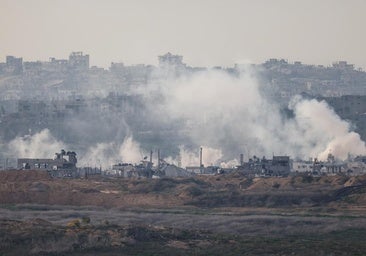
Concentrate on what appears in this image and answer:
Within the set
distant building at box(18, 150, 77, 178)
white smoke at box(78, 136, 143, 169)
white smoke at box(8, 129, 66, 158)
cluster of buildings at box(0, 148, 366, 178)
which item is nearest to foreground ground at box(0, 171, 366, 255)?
distant building at box(18, 150, 77, 178)

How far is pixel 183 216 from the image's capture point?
90.1 metres

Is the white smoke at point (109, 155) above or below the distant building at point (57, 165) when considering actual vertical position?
above

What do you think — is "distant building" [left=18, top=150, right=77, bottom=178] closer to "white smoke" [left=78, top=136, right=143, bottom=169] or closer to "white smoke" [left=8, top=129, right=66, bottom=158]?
"white smoke" [left=78, top=136, right=143, bottom=169]

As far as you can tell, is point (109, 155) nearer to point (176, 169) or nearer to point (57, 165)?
point (176, 169)

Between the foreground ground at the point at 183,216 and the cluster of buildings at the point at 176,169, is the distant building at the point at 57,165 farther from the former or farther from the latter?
A: the foreground ground at the point at 183,216

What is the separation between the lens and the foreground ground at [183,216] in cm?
6788

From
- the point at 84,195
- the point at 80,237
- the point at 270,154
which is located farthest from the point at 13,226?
the point at 270,154

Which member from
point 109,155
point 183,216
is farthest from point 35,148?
point 183,216

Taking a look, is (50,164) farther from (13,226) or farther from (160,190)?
(13,226)

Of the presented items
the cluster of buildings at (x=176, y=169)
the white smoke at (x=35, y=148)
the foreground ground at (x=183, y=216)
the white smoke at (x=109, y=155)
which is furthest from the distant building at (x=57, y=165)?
the white smoke at (x=35, y=148)

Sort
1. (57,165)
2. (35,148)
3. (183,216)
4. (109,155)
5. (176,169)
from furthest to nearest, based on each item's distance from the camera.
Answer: (109,155)
(35,148)
(176,169)
(57,165)
(183,216)

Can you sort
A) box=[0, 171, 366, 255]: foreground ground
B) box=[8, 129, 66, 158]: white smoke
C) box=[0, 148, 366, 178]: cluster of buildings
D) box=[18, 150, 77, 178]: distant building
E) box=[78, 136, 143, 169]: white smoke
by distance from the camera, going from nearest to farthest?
box=[0, 171, 366, 255]: foreground ground → box=[18, 150, 77, 178]: distant building → box=[0, 148, 366, 178]: cluster of buildings → box=[78, 136, 143, 169]: white smoke → box=[8, 129, 66, 158]: white smoke

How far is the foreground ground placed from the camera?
67.9m

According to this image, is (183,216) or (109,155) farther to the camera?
(109,155)
